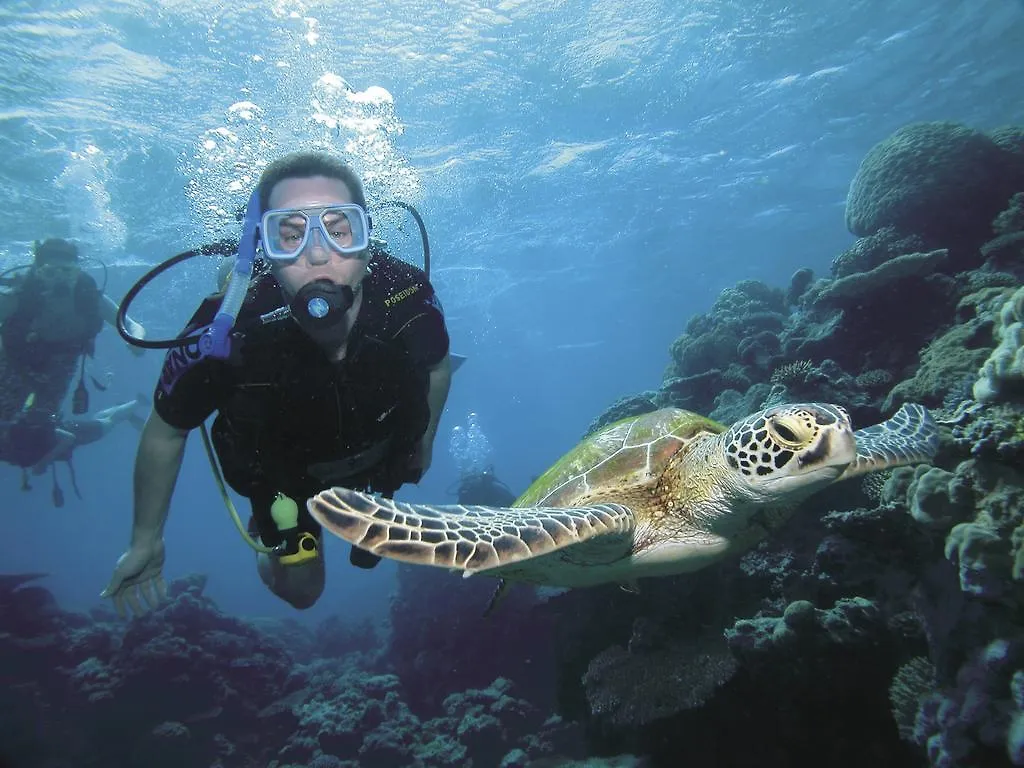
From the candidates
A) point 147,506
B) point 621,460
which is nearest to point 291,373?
point 147,506

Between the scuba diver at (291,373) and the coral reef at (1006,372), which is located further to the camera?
the coral reef at (1006,372)

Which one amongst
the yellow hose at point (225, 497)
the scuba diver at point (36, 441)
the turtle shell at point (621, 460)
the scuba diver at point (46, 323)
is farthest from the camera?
the scuba diver at point (36, 441)

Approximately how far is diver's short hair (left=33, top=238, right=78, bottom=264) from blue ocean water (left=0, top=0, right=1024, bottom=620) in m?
4.04

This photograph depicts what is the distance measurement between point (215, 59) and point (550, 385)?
71438mm

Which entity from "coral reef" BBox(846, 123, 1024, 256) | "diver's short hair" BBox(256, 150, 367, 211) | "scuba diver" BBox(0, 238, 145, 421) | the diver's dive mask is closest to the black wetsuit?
the diver's dive mask

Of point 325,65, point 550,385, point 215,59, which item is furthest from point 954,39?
point 550,385

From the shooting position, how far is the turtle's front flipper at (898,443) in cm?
283

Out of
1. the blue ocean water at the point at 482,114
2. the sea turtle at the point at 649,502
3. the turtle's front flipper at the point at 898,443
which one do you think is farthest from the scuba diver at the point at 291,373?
the blue ocean water at the point at 482,114

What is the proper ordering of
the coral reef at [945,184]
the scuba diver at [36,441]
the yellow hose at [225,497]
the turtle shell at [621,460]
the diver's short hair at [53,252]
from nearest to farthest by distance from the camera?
the yellow hose at [225,497] < the turtle shell at [621,460] < the coral reef at [945,184] < the diver's short hair at [53,252] < the scuba diver at [36,441]

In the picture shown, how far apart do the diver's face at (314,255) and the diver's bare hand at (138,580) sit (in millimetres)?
1723

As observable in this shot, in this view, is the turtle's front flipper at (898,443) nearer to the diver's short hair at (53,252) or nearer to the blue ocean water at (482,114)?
the blue ocean water at (482,114)

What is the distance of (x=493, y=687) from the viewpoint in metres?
7.63

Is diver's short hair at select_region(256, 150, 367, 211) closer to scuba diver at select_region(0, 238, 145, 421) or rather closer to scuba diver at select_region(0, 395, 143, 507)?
scuba diver at select_region(0, 238, 145, 421)

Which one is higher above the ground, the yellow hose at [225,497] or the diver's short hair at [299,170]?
the diver's short hair at [299,170]
